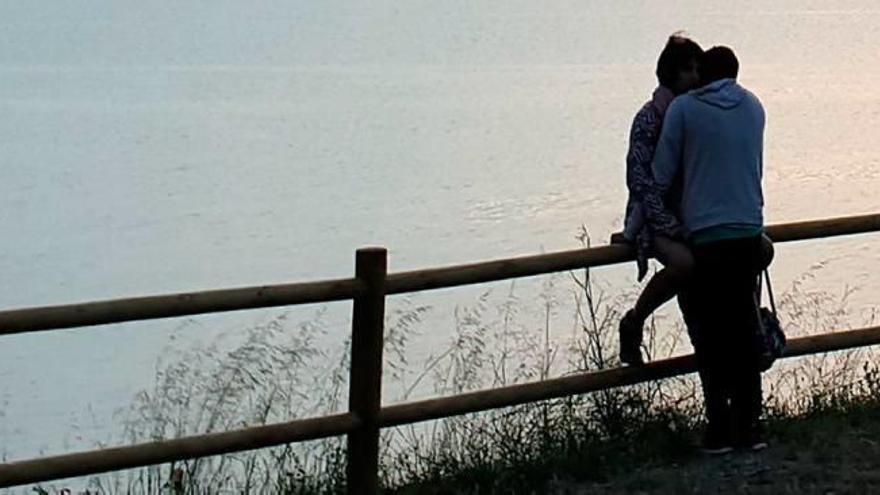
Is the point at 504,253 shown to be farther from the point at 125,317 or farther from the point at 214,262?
the point at 125,317

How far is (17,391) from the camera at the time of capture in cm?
1368

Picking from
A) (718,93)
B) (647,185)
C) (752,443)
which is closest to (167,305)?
(647,185)

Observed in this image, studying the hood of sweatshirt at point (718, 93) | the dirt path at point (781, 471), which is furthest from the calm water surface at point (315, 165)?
the hood of sweatshirt at point (718, 93)

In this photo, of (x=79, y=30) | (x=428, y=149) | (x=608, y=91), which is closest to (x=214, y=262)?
(x=428, y=149)

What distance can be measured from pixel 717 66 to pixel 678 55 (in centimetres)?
14

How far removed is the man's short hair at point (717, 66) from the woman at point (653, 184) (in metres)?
0.02

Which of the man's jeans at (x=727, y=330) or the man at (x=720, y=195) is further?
the man's jeans at (x=727, y=330)

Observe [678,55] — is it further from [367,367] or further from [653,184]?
[367,367]

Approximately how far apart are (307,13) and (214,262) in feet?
194

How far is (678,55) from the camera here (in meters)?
6.40

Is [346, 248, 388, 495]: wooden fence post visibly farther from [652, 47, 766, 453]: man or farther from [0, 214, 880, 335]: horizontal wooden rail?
[652, 47, 766, 453]: man

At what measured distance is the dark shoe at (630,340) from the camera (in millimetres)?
6781

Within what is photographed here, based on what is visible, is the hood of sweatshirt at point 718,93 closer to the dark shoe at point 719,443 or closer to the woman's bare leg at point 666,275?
the woman's bare leg at point 666,275

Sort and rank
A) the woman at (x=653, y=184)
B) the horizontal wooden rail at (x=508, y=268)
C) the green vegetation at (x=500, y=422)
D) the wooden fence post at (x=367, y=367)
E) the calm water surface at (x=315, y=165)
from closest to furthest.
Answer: the wooden fence post at (x=367, y=367), the horizontal wooden rail at (x=508, y=268), the woman at (x=653, y=184), the green vegetation at (x=500, y=422), the calm water surface at (x=315, y=165)
